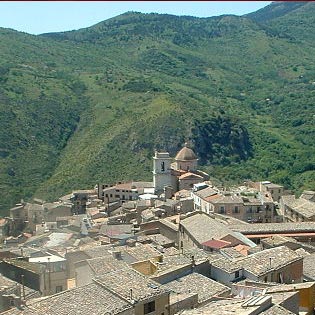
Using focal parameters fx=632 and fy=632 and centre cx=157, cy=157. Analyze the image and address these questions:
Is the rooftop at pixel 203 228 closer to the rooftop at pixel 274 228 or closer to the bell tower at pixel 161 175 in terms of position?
the rooftop at pixel 274 228

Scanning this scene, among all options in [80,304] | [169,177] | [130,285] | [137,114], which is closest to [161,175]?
[169,177]

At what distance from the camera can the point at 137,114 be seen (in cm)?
8419

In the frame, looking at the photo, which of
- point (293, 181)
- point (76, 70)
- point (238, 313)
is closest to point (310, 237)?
point (238, 313)

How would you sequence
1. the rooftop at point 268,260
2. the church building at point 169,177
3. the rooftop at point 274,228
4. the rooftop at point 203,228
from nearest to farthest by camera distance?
the rooftop at point 268,260 < the rooftop at point 203,228 < the rooftop at point 274,228 < the church building at point 169,177

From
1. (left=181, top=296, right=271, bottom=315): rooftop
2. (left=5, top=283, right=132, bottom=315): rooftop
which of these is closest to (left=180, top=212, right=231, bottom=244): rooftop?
(left=181, top=296, right=271, bottom=315): rooftop

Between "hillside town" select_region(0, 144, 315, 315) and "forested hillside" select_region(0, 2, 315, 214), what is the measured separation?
1926 centimetres

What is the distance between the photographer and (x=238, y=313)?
13164mm

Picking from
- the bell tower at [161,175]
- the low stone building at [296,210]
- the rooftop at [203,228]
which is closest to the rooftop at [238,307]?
the rooftop at [203,228]

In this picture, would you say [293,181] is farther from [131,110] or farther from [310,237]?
[310,237]

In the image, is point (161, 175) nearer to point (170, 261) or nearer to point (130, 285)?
point (170, 261)

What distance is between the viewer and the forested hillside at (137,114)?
6912 cm

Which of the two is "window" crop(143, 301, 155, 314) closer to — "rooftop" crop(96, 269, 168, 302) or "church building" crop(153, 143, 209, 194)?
"rooftop" crop(96, 269, 168, 302)

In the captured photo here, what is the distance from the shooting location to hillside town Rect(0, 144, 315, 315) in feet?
48.9

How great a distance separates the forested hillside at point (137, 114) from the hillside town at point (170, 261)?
63.2ft
